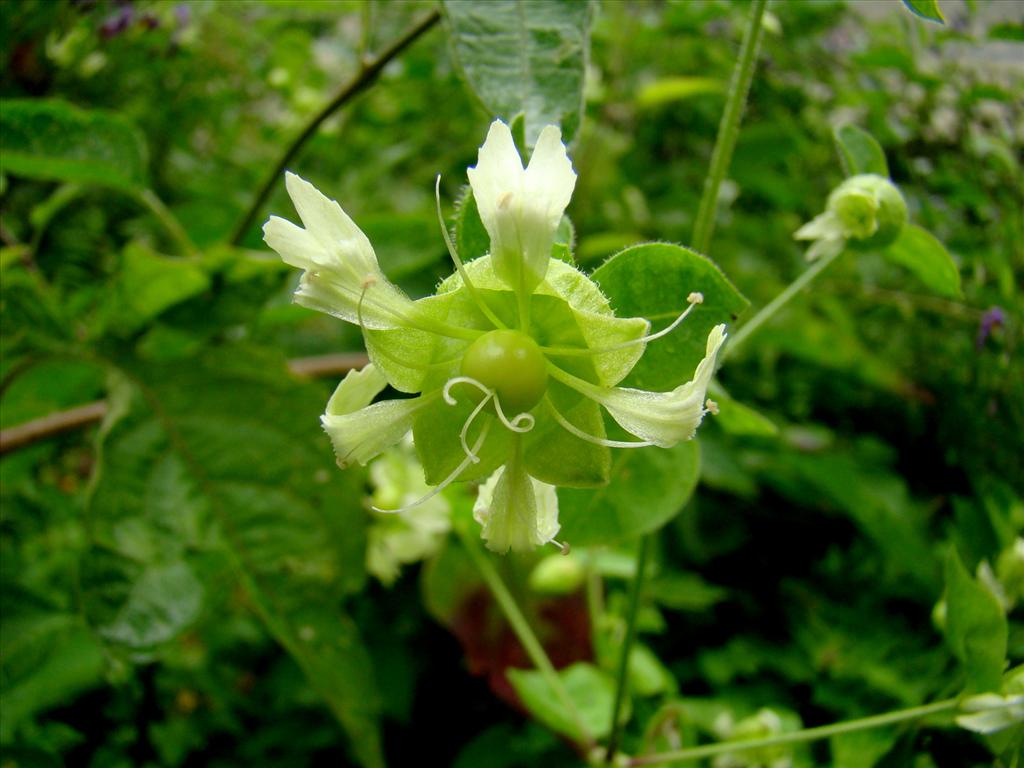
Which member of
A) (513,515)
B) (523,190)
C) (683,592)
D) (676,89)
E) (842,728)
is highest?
(523,190)

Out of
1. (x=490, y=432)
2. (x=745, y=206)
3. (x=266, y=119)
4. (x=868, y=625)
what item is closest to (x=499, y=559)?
(x=868, y=625)

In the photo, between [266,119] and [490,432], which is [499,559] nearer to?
[490,432]

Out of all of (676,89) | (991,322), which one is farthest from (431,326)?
(676,89)

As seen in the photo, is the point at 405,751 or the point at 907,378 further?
the point at 907,378

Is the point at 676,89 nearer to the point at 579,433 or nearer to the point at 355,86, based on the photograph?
the point at 355,86

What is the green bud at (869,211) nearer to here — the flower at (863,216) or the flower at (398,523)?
the flower at (863,216)

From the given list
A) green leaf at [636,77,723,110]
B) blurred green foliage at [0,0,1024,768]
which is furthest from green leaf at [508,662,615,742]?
green leaf at [636,77,723,110]

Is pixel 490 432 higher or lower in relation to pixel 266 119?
higher
